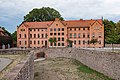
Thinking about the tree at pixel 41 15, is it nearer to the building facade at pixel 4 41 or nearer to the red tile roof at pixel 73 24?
A: the red tile roof at pixel 73 24

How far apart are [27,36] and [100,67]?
1688 inches

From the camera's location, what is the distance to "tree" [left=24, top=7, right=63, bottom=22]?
78.6 meters

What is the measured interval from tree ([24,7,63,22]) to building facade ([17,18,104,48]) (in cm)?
1327

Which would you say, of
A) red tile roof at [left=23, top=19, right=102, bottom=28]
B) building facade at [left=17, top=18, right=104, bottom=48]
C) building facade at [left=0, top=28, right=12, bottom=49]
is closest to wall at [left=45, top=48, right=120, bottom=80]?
building facade at [left=17, top=18, right=104, bottom=48]

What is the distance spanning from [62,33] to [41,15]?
2118 centimetres

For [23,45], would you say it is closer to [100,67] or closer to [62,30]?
[62,30]

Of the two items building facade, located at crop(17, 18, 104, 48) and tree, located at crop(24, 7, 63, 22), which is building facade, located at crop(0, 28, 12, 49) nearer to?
building facade, located at crop(17, 18, 104, 48)

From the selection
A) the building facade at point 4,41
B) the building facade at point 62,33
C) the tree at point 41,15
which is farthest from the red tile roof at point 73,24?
the tree at point 41,15

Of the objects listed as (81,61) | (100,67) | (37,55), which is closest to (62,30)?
(37,55)

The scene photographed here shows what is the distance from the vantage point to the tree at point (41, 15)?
78.6 meters

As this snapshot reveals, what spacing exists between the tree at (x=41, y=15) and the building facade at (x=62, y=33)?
522 inches

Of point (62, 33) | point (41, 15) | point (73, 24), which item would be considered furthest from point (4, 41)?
point (41, 15)

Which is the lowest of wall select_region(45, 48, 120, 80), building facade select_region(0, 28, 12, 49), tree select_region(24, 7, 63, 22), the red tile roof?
wall select_region(45, 48, 120, 80)

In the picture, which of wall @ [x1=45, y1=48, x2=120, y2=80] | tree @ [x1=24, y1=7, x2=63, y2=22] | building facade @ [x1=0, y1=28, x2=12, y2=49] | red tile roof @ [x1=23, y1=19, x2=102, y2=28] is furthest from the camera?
tree @ [x1=24, y1=7, x2=63, y2=22]
